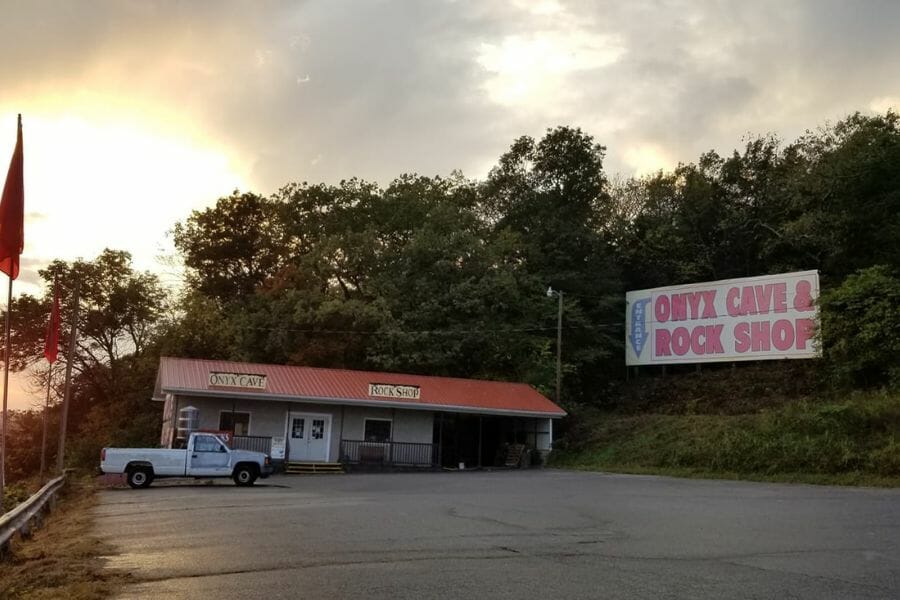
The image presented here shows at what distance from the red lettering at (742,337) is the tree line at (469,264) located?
11.0 ft

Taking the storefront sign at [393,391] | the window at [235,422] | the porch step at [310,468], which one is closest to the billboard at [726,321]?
the storefront sign at [393,391]

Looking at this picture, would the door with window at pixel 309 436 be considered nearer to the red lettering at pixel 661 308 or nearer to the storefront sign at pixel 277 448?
the storefront sign at pixel 277 448

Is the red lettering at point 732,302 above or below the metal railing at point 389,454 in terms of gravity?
above

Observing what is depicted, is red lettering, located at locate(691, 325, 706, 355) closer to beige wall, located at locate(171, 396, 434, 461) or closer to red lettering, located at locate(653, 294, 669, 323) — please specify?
red lettering, located at locate(653, 294, 669, 323)

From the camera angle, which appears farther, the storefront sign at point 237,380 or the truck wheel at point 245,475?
the storefront sign at point 237,380

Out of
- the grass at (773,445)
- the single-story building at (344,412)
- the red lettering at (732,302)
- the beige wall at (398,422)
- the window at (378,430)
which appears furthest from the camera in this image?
the red lettering at (732,302)

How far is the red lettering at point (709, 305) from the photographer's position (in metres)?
37.4

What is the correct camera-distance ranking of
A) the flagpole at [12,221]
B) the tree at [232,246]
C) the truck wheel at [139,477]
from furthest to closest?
the tree at [232,246] < the truck wheel at [139,477] < the flagpole at [12,221]

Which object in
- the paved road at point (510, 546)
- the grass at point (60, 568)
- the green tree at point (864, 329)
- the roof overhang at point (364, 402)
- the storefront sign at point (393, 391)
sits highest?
the green tree at point (864, 329)

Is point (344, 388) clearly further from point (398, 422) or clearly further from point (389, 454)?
point (389, 454)

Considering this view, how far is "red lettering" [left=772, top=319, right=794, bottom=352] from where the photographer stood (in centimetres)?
3431

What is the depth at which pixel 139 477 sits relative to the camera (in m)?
22.4

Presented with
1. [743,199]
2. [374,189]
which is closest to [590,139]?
[743,199]

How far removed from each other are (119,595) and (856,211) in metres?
39.4
